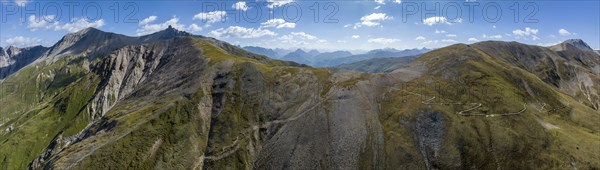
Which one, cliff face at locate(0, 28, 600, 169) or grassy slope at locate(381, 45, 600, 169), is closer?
grassy slope at locate(381, 45, 600, 169)

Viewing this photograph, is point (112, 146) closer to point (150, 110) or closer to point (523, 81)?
point (150, 110)

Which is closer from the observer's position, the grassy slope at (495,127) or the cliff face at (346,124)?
the grassy slope at (495,127)

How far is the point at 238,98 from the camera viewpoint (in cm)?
17050

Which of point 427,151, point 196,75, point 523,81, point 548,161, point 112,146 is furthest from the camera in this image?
point 196,75

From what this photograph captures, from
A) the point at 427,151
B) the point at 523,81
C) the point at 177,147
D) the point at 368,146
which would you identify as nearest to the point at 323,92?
the point at 368,146

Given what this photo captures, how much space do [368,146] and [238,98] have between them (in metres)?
66.2

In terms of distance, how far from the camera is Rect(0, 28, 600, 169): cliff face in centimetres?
12694

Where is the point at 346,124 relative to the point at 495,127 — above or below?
above

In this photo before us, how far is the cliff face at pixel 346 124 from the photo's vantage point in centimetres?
12694

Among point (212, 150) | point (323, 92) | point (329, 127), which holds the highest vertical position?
point (323, 92)

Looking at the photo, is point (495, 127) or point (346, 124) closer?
point (495, 127)

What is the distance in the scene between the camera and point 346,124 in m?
143

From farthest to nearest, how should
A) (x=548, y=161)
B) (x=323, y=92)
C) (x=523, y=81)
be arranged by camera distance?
(x=523, y=81) → (x=323, y=92) → (x=548, y=161)

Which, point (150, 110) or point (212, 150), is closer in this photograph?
point (212, 150)
